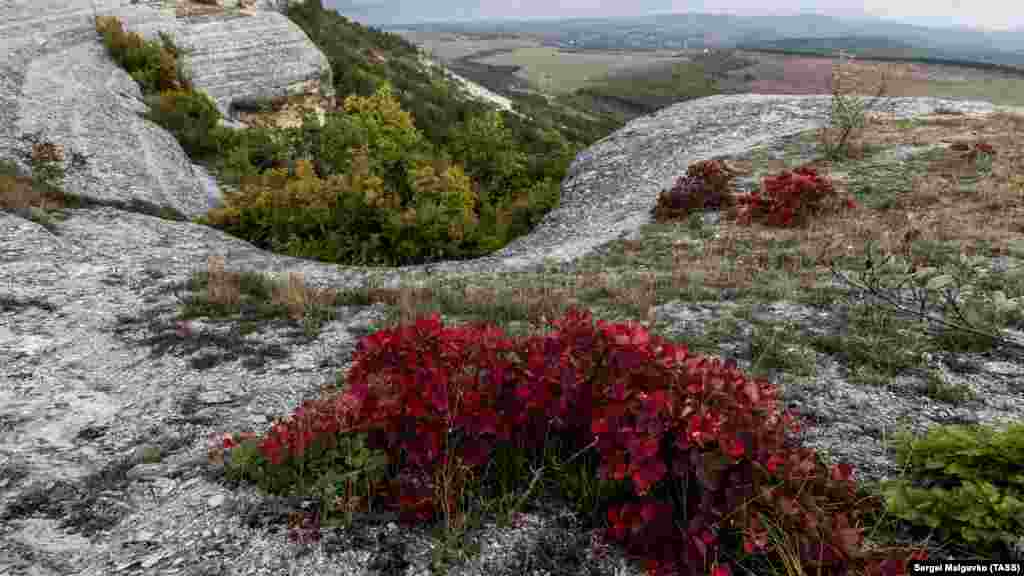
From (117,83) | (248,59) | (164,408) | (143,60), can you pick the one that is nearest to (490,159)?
(117,83)

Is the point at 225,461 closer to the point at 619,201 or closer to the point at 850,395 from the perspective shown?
the point at 850,395

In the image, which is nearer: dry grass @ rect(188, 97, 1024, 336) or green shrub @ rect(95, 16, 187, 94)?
dry grass @ rect(188, 97, 1024, 336)

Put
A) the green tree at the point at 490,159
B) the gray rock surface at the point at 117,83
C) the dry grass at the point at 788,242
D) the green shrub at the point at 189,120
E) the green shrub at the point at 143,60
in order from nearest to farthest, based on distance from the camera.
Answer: the dry grass at the point at 788,242 → the gray rock surface at the point at 117,83 → the green shrub at the point at 189,120 → the green tree at the point at 490,159 → the green shrub at the point at 143,60

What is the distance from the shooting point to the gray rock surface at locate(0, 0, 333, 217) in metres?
14.6

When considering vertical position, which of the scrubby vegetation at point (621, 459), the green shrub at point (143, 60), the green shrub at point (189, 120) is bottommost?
the scrubby vegetation at point (621, 459)

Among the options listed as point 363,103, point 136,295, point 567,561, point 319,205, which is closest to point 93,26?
point 363,103

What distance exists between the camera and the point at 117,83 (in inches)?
853

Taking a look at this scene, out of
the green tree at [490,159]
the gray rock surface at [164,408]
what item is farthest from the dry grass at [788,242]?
the green tree at [490,159]

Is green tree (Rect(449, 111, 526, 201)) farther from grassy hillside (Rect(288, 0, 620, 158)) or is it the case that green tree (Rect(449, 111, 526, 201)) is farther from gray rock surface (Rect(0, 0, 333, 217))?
gray rock surface (Rect(0, 0, 333, 217))

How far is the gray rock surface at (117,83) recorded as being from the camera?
14602 mm

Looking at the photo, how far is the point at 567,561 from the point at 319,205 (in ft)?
41.7

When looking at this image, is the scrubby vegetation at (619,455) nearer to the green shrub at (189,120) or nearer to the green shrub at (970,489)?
the green shrub at (970,489)

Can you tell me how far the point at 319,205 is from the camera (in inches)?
575

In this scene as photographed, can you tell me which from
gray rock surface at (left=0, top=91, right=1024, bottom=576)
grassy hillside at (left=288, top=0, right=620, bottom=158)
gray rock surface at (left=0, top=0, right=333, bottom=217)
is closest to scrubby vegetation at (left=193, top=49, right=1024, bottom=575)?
gray rock surface at (left=0, top=91, right=1024, bottom=576)
